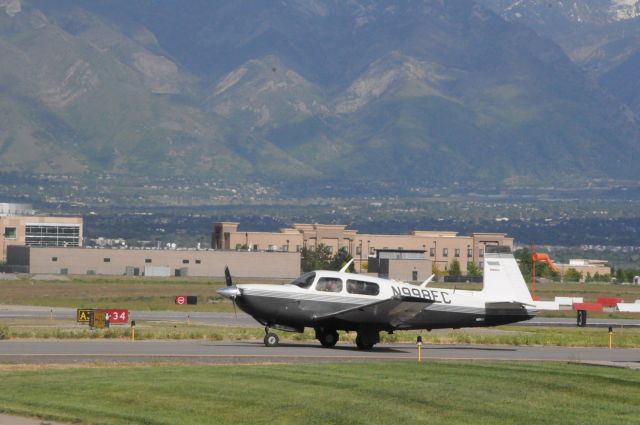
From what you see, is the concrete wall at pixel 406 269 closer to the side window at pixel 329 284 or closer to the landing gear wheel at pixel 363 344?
the landing gear wheel at pixel 363 344

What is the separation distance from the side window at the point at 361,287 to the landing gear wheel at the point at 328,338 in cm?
204

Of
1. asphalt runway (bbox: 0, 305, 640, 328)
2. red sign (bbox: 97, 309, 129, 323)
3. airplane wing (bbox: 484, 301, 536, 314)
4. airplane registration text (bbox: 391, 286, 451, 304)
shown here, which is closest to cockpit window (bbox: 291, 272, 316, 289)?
airplane registration text (bbox: 391, 286, 451, 304)

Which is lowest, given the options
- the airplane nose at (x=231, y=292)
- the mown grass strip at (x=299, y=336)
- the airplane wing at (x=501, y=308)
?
the mown grass strip at (x=299, y=336)

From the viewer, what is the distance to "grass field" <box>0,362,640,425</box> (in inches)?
1261

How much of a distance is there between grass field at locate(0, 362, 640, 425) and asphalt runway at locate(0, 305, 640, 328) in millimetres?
34090

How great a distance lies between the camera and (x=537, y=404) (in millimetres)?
33750

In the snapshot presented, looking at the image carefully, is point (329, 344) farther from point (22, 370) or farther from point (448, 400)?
point (448, 400)

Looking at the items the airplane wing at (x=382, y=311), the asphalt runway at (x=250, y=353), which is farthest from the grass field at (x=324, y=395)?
the airplane wing at (x=382, y=311)

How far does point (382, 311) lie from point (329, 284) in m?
1.96

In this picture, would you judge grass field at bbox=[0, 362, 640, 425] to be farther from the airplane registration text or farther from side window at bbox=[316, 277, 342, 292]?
the airplane registration text

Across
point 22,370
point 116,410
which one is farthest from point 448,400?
point 22,370

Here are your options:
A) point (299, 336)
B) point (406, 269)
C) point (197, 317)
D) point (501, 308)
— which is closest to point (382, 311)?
point (501, 308)

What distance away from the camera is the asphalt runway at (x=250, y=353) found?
45.3 m

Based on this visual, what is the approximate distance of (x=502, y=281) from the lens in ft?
178
